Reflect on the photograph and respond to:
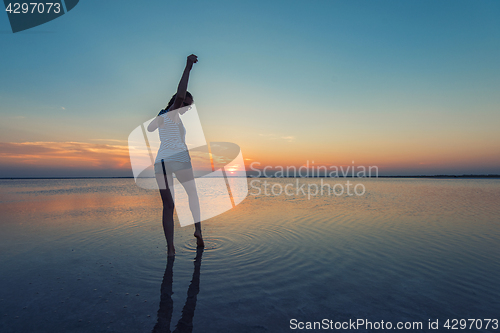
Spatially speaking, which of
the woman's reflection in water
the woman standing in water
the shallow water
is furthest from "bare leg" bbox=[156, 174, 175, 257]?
the woman's reflection in water

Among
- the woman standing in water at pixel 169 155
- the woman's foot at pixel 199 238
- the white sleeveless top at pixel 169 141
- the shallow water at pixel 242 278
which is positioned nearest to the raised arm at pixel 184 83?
the woman standing in water at pixel 169 155

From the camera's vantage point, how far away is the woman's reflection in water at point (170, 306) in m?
1.94

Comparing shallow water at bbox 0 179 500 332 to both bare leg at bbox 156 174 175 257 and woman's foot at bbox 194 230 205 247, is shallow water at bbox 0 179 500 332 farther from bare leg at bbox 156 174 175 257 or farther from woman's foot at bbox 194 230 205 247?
bare leg at bbox 156 174 175 257

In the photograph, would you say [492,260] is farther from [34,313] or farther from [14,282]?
[14,282]

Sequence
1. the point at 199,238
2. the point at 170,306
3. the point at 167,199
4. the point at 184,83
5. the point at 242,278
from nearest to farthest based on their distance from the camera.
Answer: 1. the point at 170,306
2. the point at 242,278
3. the point at 184,83
4. the point at 167,199
5. the point at 199,238

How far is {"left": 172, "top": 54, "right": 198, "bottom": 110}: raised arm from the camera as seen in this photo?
3.46 meters

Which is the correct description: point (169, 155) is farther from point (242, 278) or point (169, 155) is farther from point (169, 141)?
point (242, 278)

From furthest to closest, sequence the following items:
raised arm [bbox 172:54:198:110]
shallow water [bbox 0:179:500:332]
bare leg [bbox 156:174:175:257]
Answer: bare leg [bbox 156:174:175:257] < raised arm [bbox 172:54:198:110] < shallow water [bbox 0:179:500:332]

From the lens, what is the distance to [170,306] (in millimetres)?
2246

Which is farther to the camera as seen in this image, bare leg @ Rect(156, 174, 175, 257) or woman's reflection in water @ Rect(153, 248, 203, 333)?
bare leg @ Rect(156, 174, 175, 257)

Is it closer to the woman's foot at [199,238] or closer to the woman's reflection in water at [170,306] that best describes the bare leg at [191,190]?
the woman's foot at [199,238]

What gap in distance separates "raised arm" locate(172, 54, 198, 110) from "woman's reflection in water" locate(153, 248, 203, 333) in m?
2.39

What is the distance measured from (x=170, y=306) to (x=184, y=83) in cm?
284

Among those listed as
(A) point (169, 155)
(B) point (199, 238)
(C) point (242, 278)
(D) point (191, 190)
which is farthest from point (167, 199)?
(C) point (242, 278)
